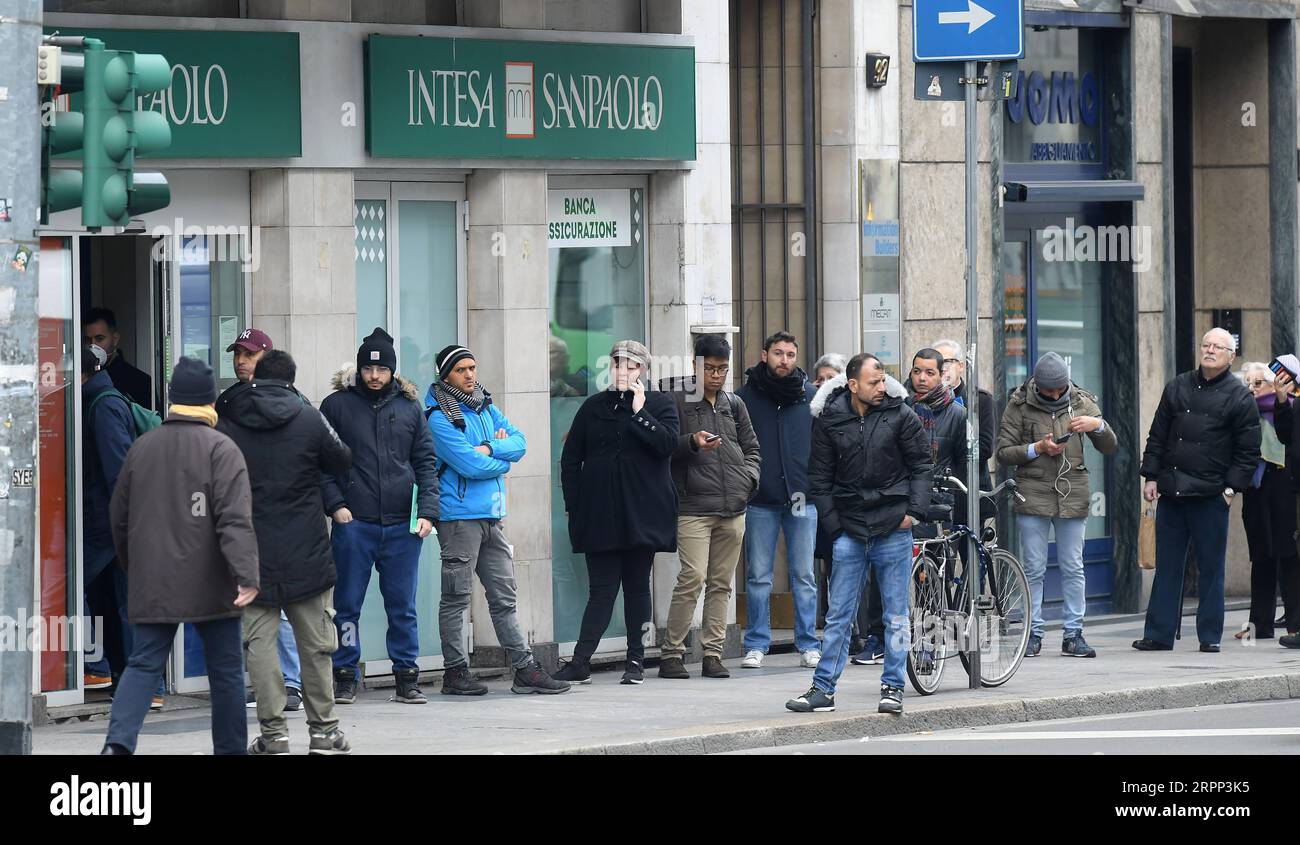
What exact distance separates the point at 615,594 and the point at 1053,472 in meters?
3.18

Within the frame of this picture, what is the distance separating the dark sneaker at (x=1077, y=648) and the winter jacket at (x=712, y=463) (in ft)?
8.24

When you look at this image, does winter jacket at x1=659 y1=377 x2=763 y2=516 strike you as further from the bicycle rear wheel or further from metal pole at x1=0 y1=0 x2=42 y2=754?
metal pole at x1=0 y1=0 x2=42 y2=754

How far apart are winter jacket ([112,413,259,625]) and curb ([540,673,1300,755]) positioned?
1801 millimetres

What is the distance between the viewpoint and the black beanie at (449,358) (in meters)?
12.9

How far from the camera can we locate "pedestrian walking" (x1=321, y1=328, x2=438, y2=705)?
1241 centimetres

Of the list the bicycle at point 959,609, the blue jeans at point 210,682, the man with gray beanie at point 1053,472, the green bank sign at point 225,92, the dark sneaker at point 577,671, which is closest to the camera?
the blue jeans at point 210,682

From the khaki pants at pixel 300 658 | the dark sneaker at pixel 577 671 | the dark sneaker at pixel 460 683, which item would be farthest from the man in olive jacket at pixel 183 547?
the dark sneaker at pixel 577 671

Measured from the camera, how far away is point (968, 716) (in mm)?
12211

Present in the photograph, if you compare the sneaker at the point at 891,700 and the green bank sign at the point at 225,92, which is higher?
the green bank sign at the point at 225,92

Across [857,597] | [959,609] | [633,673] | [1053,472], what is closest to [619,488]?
[633,673]

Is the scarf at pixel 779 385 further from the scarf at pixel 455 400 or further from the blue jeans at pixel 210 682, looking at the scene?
the blue jeans at pixel 210 682

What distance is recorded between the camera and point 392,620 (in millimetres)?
12648

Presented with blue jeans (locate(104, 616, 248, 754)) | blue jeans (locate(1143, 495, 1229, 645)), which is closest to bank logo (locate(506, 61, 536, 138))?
blue jeans (locate(104, 616, 248, 754))
